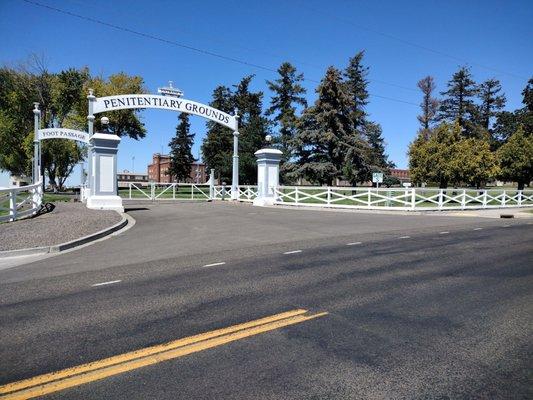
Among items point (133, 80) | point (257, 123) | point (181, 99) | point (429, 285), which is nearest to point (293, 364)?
point (429, 285)

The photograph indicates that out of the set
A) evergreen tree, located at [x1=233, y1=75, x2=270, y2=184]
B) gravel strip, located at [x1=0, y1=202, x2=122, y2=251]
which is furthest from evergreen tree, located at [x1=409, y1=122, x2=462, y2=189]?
gravel strip, located at [x1=0, y1=202, x2=122, y2=251]

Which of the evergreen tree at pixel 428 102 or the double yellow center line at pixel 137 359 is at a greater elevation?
the evergreen tree at pixel 428 102

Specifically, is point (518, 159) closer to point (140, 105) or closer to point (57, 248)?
point (140, 105)

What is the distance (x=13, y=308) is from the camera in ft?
18.4

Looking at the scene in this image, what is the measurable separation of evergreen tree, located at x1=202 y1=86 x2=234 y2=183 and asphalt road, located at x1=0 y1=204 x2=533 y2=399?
39786mm

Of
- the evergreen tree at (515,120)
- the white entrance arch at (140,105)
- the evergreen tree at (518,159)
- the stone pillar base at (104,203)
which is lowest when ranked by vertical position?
the stone pillar base at (104,203)

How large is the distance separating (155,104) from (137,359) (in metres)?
22.1

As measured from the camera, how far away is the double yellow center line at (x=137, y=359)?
3467mm

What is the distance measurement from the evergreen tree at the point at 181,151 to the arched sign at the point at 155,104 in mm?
66155

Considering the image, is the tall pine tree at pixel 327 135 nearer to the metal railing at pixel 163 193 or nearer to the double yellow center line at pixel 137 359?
the metal railing at pixel 163 193

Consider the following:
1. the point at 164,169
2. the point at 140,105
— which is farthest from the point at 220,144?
the point at 164,169

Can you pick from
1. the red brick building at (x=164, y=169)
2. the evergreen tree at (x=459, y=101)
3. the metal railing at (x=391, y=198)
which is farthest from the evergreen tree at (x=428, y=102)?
the red brick building at (x=164, y=169)

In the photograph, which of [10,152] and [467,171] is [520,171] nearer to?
[467,171]

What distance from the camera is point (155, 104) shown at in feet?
79.8
